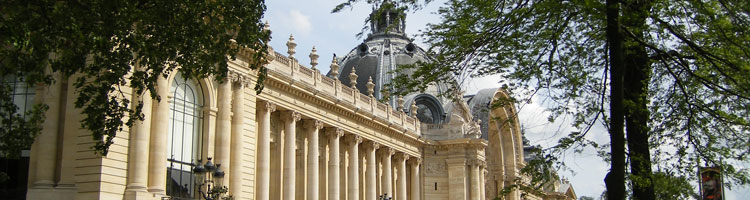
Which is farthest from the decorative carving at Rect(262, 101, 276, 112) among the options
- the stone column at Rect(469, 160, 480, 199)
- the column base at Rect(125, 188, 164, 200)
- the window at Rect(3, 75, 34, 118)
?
the stone column at Rect(469, 160, 480, 199)

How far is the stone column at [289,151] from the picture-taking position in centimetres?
4009

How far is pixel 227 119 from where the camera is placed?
3259cm

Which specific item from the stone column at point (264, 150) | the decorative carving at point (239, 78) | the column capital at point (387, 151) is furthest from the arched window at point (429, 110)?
the decorative carving at point (239, 78)

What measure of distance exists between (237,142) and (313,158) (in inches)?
398

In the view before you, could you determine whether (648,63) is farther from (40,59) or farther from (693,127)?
(40,59)

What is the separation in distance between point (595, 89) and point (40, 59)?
32.1 feet

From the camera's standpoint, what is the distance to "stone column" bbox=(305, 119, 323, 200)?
1676 inches

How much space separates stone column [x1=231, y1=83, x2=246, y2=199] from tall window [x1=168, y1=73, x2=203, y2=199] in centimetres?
157

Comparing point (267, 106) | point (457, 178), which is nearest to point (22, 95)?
point (267, 106)

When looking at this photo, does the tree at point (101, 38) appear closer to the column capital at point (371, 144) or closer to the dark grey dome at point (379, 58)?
the column capital at point (371, 144)

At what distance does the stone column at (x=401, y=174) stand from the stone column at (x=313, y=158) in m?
10.8

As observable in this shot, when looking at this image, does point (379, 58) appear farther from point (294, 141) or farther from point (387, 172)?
point (294, 141)

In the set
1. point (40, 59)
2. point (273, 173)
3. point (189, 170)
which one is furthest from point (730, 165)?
point (273, 173)

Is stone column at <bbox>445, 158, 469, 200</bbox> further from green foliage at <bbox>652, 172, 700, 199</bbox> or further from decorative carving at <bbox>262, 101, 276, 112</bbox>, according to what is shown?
green foliage at <bbox>652, 172, 700, 199</bbox>
